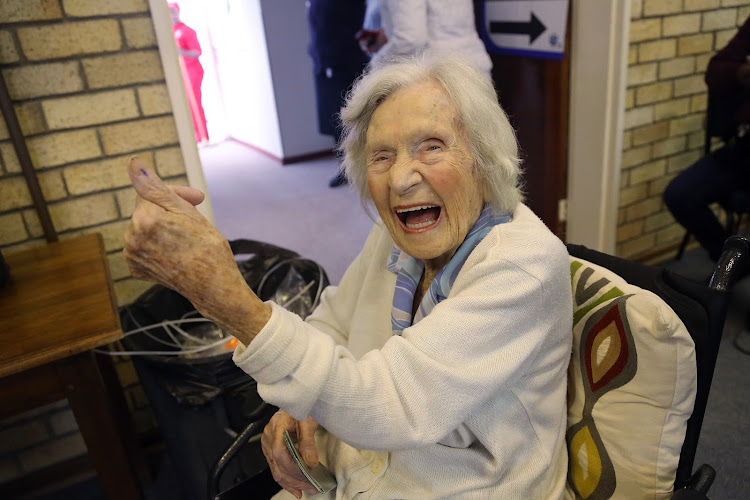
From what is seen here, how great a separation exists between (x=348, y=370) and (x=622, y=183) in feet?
7.57

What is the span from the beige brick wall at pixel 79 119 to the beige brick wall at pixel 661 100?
1.94 metres

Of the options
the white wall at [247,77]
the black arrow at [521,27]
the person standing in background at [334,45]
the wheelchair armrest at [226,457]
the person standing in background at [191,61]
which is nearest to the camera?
the wheelchair armrest at [226,457]

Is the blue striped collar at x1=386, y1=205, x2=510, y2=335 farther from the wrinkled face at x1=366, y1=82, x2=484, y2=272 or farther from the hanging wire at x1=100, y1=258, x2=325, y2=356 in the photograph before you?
the hanging wire at x1=100, y1=258, x2=325, y2=356

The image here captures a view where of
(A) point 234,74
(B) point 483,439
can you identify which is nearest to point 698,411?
(B) point 483,439

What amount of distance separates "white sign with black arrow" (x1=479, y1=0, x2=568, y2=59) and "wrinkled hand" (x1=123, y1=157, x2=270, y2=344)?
7.30 feet

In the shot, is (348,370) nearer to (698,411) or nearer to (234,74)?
(698,411)

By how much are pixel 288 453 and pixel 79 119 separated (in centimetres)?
125

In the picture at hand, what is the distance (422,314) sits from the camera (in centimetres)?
107

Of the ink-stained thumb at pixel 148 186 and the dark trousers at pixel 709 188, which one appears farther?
the dark trousers at pixel 709 188

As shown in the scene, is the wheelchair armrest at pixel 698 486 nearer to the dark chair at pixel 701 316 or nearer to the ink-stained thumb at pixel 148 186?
the dark chair at pixel 701 316

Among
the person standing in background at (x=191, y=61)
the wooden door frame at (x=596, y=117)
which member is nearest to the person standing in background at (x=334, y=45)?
the person standing in background at (x=191, y=61)

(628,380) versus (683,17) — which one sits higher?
(683,17)

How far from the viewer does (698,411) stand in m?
0.92

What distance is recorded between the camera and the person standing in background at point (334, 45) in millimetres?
4125
